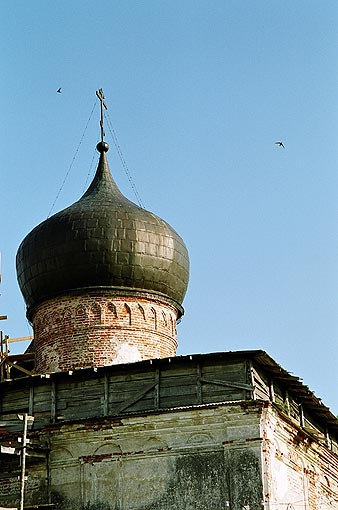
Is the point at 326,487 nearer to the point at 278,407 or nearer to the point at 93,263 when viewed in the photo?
the point at 278,407

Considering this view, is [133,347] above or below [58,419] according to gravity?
above

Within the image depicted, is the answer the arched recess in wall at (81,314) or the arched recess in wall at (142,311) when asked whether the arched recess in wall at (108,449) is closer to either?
the arched recess in wall at (81,314)

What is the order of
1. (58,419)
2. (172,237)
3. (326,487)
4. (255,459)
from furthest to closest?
(172,237), (326,487), (58,419), (255,459)

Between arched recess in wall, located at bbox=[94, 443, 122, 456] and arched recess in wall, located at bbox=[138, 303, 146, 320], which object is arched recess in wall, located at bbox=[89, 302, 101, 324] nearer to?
arched recess in wall, located at bbox=[138, 303, 146, 320]

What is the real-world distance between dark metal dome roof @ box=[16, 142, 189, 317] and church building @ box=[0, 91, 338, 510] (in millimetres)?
27

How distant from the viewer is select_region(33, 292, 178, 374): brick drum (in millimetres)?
19828

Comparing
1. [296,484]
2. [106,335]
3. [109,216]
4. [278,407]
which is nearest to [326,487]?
[296,484]

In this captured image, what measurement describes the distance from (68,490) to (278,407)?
145 inches

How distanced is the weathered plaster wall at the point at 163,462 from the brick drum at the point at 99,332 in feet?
8.88

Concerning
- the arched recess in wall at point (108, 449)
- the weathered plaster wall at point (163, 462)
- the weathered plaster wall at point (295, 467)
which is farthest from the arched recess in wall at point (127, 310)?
the weathered plaster wall at point (295, 467)

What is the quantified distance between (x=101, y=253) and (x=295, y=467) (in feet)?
18.4

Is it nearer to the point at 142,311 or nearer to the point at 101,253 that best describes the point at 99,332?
the point at 142,311

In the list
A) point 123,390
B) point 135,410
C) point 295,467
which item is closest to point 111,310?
point 123,390

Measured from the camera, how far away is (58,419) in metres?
17.6
